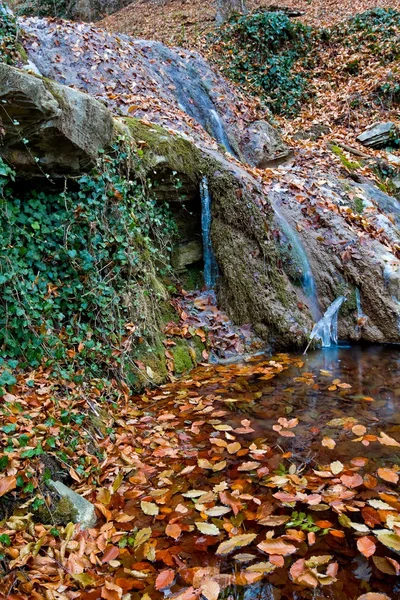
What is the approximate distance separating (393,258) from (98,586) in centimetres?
549

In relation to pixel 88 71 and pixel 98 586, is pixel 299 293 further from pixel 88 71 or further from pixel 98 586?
pixel 88 71

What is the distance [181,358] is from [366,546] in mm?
3025

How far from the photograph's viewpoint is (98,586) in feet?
7.03

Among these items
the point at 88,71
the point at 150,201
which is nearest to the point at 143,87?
the point at 88,71

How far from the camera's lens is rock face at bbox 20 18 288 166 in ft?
24.2

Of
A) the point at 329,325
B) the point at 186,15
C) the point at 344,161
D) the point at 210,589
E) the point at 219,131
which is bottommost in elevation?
the point at 210,589

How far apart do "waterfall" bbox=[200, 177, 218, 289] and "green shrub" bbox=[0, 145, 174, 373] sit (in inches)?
44.9

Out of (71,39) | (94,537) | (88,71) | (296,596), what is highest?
(71,39)

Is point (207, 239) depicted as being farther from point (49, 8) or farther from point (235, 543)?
point (49, 8)

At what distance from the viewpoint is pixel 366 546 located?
2260 mm

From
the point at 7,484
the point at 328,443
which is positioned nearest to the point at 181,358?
the point at 328,443

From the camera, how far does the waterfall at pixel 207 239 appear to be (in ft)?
19.2

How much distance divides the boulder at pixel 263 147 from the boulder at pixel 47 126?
537 centimetres

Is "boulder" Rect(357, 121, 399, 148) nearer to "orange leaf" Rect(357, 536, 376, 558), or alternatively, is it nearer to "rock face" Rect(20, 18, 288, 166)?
"rock face" Rect(20, 18, 288, 166)
